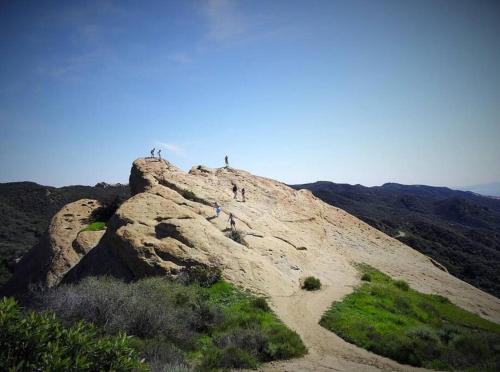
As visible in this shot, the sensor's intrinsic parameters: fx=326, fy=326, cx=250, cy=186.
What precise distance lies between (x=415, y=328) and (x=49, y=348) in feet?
58.3

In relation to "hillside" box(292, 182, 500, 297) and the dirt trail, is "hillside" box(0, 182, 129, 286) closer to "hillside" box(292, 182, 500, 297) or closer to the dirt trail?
the dirt trail

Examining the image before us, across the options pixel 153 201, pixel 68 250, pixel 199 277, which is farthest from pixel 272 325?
pixel 68 250

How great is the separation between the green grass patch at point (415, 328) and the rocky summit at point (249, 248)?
0.82m

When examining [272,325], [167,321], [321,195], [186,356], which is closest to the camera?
[186,356]

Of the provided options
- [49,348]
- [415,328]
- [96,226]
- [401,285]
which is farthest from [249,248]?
[49,348]

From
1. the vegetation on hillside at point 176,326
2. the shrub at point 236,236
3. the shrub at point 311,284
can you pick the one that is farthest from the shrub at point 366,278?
the vegetation on hillside at point 176,326

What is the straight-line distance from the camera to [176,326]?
1307 centimetres

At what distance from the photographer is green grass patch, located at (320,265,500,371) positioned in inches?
544

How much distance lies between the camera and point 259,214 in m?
31.7

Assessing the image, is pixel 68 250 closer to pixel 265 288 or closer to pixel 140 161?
pixel 140 161

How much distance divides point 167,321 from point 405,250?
33.9 metres

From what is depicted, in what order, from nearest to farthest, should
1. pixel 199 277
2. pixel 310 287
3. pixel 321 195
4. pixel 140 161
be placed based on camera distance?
pixel 199 277 → pixel 310 287 → pixel 140 161 → pixel 321 195

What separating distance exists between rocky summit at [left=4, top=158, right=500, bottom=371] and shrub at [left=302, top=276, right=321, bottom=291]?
578 millimetres

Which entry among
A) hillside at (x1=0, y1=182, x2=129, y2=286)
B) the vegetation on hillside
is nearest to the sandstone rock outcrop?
the vegetation on hillside
